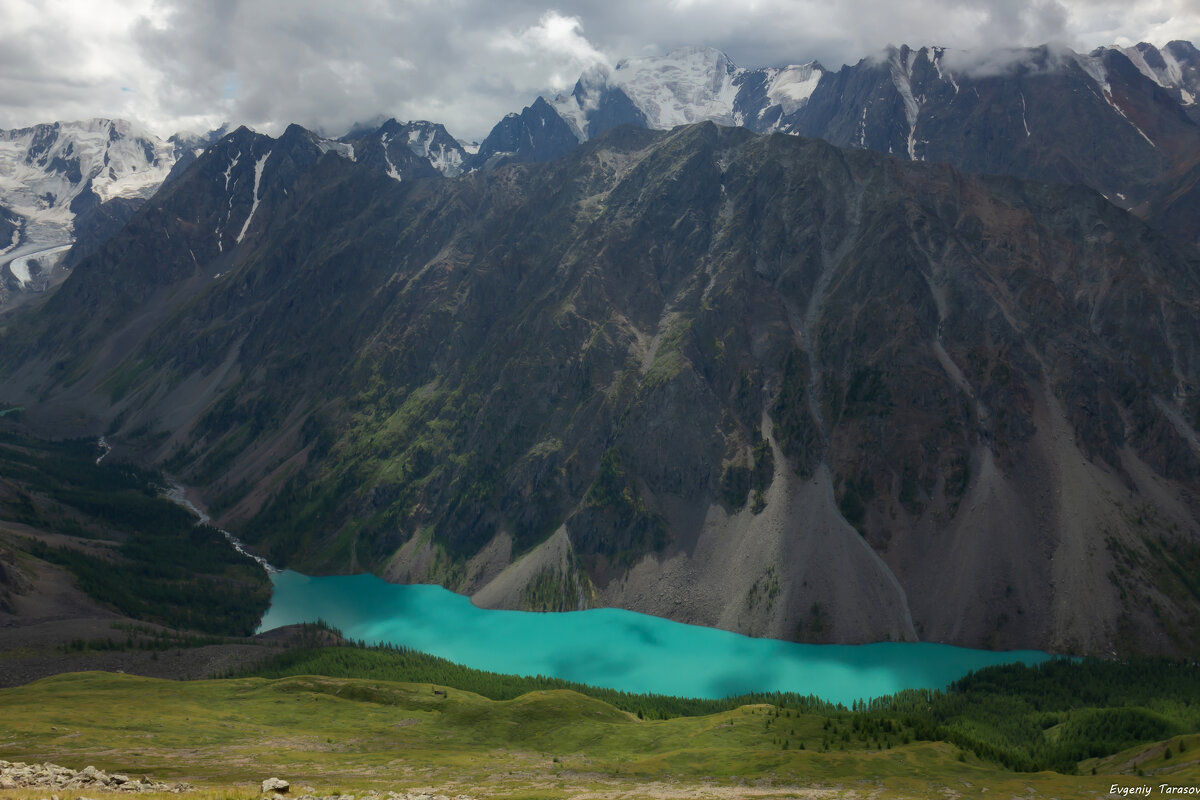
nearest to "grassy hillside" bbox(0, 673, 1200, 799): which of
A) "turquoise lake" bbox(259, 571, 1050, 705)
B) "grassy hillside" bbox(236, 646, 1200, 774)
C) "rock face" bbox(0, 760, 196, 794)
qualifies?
"grassy hillside" bbox(236, 646, 1200, 774)

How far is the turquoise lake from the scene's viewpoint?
515ft

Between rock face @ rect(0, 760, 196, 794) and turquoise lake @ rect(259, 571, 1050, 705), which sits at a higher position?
turquoise lake @ rect(259, 571, 1050, 705)

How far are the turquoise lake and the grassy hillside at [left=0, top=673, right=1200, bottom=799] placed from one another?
35896mm

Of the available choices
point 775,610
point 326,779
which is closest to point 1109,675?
point 775,610

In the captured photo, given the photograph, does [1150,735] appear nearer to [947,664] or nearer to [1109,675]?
[1109,675]

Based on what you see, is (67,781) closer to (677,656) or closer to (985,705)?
(677,656)

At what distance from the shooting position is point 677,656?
172m

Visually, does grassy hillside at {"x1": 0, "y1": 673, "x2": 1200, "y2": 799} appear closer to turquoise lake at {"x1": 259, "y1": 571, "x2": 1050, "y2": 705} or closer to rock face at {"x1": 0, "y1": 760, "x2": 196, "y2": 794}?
rock face at {"x1": 0, "y1": 760, "x2": 196, "y2": 794}

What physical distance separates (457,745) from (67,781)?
207 feet

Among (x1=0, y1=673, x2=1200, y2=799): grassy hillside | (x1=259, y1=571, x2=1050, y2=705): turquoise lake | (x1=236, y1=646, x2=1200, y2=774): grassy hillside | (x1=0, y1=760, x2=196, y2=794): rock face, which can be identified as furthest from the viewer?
(x1=259, y1=571, x2=1050, y2=705): turquoise lake

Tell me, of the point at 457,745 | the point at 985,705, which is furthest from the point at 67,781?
the point at 985,705

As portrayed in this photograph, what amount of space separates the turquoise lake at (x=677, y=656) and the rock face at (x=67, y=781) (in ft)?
374

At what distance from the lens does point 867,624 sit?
575ft

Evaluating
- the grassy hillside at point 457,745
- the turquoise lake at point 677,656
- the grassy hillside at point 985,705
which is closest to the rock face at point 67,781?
the grassy hillside at point 457,745
